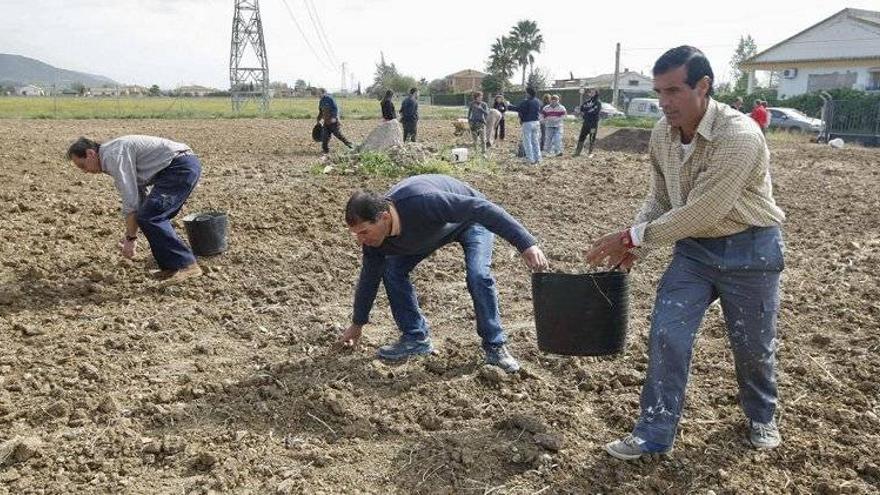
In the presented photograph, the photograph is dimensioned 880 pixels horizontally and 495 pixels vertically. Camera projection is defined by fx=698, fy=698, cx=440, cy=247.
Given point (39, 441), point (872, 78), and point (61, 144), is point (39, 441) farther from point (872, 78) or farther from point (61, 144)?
point (872, 78)

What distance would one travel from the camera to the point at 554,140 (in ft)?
52.1

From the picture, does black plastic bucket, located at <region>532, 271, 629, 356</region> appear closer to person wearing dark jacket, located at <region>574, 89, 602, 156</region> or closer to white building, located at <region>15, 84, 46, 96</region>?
person wearing dark jacket, located at <region>574, 89, 602, 156</region>

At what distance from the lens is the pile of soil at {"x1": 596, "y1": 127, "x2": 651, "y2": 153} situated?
18.6m

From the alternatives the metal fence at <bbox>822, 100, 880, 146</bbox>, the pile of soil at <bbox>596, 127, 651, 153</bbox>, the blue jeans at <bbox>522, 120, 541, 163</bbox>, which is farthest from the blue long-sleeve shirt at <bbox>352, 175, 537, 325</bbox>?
the metal fence at <bbox>822, 100, 880, 146</bbox>

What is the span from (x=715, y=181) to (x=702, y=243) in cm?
33

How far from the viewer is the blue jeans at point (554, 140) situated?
15.8 metres

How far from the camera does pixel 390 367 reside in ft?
13.6

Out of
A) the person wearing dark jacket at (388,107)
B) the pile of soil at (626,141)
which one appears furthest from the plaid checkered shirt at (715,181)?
the pile of soil at (626,141)

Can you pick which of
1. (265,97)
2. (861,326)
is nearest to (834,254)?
(861,326)

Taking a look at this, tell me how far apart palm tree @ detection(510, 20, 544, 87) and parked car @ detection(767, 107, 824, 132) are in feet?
162

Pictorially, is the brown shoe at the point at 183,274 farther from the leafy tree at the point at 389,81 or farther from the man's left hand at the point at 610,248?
the leafy tree at the point at 389,81

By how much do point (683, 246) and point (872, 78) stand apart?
36013 millimetres

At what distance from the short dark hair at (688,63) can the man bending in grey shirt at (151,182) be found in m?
4.25

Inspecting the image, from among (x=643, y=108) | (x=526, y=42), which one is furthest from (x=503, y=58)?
(x=643, y=108)
